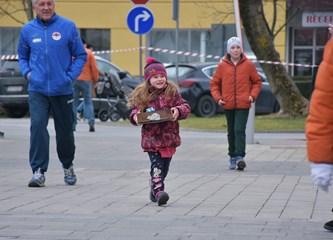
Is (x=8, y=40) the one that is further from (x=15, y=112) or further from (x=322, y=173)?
(x=322, y=173)

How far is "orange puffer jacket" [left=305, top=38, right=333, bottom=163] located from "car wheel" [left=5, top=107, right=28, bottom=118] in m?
20.9

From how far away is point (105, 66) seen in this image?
2884 centimetres

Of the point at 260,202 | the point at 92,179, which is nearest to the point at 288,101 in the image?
the point at 92,179

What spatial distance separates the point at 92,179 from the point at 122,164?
197cm

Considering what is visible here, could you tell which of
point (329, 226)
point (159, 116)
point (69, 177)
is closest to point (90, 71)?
point (69, 177)

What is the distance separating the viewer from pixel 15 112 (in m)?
26.8

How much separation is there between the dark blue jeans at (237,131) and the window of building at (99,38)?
2597 cm

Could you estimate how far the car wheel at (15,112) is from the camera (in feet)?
87.1

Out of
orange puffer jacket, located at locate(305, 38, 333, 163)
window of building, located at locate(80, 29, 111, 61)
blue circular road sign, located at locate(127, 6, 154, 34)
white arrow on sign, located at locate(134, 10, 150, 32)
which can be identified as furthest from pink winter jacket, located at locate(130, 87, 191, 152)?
window of building, located at locate(80, 29, 111, 61)

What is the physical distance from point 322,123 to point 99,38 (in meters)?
33.6

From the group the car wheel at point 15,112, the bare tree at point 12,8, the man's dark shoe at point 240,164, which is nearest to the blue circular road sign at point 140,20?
the car wheel at point 15,112

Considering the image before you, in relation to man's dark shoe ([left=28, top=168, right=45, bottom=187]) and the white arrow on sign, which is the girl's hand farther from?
the white arrow on sign

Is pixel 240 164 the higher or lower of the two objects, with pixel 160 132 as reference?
lower

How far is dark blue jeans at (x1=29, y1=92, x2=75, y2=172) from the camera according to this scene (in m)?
10.7
